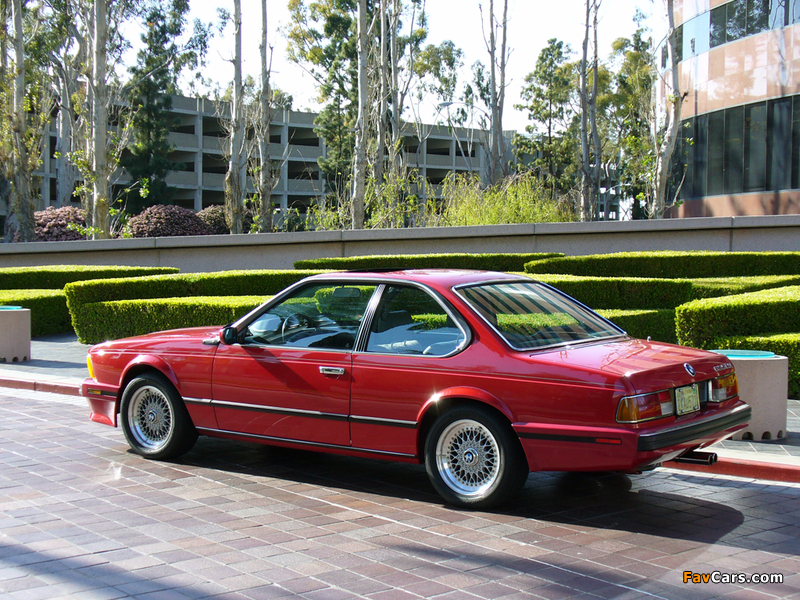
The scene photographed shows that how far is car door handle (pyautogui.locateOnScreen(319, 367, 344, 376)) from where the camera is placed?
5645mm

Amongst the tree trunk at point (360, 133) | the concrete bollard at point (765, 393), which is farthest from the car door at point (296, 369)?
the tree trunk at point (360, 133)

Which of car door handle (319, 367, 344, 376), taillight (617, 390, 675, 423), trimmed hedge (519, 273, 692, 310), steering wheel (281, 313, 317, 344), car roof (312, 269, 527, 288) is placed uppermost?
car roof (312, 269, 527, 288)

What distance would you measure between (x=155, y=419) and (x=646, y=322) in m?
7.01

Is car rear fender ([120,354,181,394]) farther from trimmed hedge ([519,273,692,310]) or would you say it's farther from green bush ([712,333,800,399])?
trimmed hedge ([519,273,692,310])

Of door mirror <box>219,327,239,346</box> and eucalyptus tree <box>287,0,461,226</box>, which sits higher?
eucalyptus tree <box>287,0,461,226</box>

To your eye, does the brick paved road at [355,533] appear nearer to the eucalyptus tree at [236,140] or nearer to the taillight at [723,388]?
the taillight at [723,388]

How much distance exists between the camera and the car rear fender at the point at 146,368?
256 inches

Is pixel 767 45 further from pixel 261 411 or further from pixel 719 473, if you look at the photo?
pixel 261 411

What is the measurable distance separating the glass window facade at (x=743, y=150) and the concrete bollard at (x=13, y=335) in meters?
20.3

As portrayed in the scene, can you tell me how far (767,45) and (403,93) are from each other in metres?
26.1

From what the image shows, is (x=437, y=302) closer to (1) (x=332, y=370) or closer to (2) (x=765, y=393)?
(1) (x=332, y=370)

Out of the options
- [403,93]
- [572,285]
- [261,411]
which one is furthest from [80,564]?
[403,93]

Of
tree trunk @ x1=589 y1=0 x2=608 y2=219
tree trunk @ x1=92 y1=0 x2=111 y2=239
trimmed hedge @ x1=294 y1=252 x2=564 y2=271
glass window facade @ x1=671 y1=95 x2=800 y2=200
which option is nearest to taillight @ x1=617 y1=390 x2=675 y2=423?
trimmed hedge @ x1=294 y1=252 x2=564 y2=271

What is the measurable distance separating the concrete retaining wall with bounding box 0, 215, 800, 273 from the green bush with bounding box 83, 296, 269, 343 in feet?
21.7
